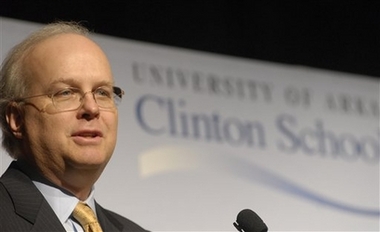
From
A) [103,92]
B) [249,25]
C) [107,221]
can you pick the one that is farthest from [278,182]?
[103,92]

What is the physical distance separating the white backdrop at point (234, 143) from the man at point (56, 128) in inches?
28.7

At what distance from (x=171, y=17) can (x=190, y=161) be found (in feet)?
2.33

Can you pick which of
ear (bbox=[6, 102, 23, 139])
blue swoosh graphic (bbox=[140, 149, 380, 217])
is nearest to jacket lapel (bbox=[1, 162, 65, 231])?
ear (bbox=[6, 102, 23, 139])

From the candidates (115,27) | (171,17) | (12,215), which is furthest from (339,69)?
(12,215)

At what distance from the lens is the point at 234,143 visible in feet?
11.2

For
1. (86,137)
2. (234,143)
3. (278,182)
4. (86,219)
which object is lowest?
(278,182)

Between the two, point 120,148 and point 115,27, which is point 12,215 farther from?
point 115,27

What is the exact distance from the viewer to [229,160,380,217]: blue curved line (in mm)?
3357

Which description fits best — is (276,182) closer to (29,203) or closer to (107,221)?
(107,221)

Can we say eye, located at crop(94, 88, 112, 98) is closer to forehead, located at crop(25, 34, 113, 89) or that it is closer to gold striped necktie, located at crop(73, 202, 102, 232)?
forehead, located at crop(25, 34, 113, 89)

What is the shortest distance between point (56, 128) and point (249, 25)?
188cm

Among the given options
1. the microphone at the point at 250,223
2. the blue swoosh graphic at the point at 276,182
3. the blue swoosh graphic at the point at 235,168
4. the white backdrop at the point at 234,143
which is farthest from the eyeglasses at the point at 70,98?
the blue swoosh graphic at the point at 276,182

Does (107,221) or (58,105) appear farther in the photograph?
(107,221)

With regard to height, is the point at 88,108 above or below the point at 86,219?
above
